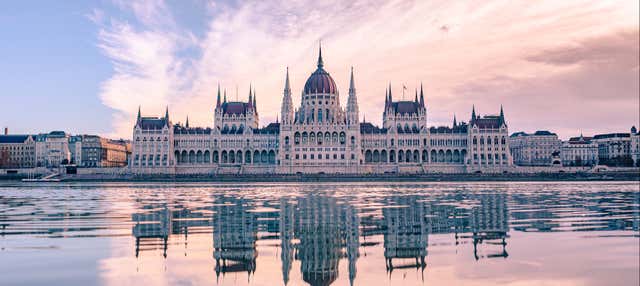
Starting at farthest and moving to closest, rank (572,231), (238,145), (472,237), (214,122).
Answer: (214,122) → (238,145) → (572,231) → (472,237)

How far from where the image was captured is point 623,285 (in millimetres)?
12734

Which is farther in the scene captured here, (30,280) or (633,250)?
(633,250)

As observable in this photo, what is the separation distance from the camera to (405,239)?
2014 cm

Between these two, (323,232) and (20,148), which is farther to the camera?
(20,148)

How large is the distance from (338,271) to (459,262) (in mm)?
3159

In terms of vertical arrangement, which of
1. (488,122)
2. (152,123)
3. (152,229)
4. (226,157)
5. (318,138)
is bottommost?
(152,229)

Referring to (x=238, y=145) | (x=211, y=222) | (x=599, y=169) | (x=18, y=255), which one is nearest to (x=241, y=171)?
(x=238, y=145)

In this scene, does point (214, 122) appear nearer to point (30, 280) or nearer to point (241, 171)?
point (241, 171)

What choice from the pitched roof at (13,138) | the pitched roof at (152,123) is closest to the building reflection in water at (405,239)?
the pitched roof at (152,123)

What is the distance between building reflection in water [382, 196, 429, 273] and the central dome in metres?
143

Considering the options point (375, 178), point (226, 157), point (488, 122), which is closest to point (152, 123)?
point (226, 157)

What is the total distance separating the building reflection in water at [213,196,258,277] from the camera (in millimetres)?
15266

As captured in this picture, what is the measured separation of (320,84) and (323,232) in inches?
6016

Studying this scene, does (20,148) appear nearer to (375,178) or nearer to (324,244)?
(375,178)
